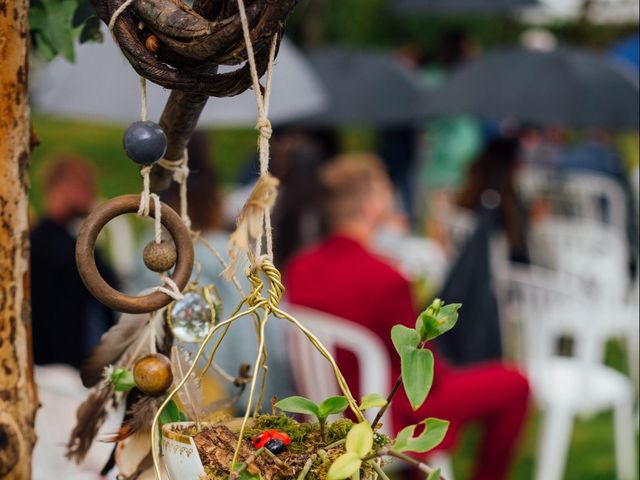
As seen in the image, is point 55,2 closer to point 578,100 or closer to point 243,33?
point 243,33

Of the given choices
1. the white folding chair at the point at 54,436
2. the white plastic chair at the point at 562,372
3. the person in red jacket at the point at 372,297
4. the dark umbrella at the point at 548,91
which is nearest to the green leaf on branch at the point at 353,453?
the white folding chair at the point at 54,436

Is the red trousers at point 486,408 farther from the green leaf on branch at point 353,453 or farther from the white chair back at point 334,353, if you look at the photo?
the green leaf on branch at point 353,453

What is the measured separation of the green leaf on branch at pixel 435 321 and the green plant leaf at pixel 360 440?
97 millimetres

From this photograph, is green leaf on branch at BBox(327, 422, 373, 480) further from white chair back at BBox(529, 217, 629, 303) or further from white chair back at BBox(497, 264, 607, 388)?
white chair back at BBox(529, 217, 629, 303)

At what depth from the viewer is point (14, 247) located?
97cm

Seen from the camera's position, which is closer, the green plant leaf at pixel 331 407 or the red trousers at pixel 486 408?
the green plant leaf at pixel 331 407

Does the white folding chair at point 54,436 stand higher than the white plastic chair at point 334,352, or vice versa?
the white folding chair at point 54,436

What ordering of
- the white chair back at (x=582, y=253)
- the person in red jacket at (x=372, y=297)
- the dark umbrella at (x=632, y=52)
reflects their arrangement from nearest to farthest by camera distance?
the person in red jacket at (x=372, y=297) → the dark umbrella at (x=632, y=52) → the white chair back at (x=582, y=253)

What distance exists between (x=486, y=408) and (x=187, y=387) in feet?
8.53

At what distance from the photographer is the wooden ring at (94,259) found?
2.80 feet

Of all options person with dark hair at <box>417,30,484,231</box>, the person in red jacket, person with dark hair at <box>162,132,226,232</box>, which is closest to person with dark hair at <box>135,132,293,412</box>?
person with dark hair at <box>162,132,226,232</box>

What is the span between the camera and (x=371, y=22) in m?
11.4

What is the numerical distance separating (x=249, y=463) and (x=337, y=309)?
2212 mm

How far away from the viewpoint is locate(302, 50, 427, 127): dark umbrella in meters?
5.76
